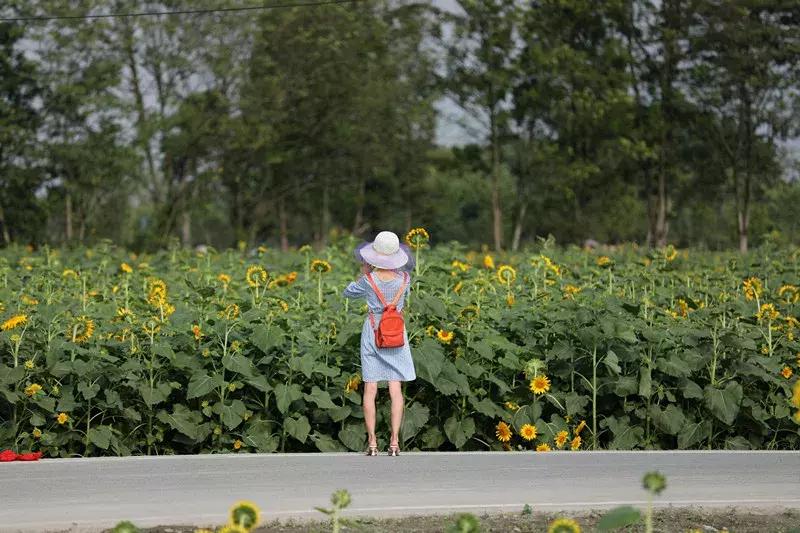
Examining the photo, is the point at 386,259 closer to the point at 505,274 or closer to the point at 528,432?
the point at 528,432

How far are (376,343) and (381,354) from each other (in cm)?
8

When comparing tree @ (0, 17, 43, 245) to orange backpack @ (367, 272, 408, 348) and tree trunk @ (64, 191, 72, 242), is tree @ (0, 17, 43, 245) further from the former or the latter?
orange backpack @ (367, 272, 408, 348)

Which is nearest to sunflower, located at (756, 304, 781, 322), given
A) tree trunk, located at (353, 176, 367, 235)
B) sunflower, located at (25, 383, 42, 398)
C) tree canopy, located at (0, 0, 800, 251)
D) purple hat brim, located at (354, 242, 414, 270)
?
purple hat brim, located at (354, 242, 414, 270)

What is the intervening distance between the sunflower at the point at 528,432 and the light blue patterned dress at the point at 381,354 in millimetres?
908

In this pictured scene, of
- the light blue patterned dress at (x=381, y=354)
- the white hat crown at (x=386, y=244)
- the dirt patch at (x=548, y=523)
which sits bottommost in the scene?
the dirt patch at (x=548, y=523)

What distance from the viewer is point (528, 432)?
8477 mm

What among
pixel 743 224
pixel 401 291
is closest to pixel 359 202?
pixel 743 224

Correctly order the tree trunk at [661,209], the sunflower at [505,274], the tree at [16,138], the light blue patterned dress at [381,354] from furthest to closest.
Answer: the tree trunk at [661,209] < the tree at [16,138] < the sunflower at [505,274] < the light blue patterned dress at [381,354]

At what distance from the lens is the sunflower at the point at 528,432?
27.7 ft

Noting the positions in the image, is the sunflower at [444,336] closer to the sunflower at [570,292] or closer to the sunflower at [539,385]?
the sunflower at [539,385]

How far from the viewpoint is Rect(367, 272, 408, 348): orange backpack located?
7867 mm

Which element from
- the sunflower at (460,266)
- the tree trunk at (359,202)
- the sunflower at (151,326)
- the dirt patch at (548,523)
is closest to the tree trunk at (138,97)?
the tree trunk at (359,202)

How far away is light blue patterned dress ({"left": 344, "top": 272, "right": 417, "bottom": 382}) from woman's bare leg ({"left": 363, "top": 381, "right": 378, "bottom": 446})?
0.05 meters

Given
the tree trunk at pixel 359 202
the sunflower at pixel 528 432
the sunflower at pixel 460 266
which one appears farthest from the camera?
the tree trunk at pixel 359 202
